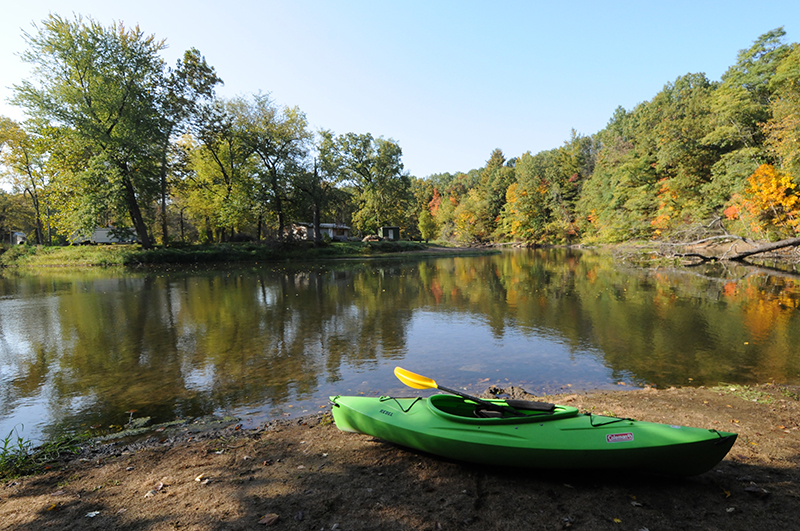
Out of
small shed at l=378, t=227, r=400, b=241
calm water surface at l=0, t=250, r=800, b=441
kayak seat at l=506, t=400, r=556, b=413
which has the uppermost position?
small shed at l=378, t=227, r=400, b=241

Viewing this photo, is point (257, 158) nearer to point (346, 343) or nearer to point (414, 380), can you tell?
point (346, 343)

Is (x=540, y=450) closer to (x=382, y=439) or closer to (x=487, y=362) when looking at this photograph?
(x=382, y=439)

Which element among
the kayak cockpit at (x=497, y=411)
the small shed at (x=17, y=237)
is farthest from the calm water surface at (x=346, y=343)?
the small shed at (x=17, y=237)

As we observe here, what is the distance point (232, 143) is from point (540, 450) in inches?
1542

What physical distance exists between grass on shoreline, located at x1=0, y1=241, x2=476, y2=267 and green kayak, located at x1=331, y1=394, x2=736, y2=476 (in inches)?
1264

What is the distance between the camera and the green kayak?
10.5 feet

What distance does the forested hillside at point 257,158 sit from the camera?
1024 inches

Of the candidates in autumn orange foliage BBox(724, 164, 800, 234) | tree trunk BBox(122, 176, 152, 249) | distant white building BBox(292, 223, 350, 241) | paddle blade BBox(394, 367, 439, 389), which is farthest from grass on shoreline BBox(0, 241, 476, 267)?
autumn orange foliage BBox(724, 164, 800, 234)

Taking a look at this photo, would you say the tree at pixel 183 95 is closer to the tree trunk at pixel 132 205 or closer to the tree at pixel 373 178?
the tree trunk at pixel 132 205

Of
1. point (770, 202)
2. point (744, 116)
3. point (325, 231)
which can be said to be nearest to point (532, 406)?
point (770, 202)

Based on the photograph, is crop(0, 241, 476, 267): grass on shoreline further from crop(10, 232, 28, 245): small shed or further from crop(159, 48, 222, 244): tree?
crop(10, 232, 28, 245): small shed

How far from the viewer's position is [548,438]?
341 centimetres

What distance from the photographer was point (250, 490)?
11.6ft

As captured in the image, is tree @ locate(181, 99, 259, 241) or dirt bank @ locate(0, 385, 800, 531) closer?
dirt bank @ locate(0, 385, 800, 531)
